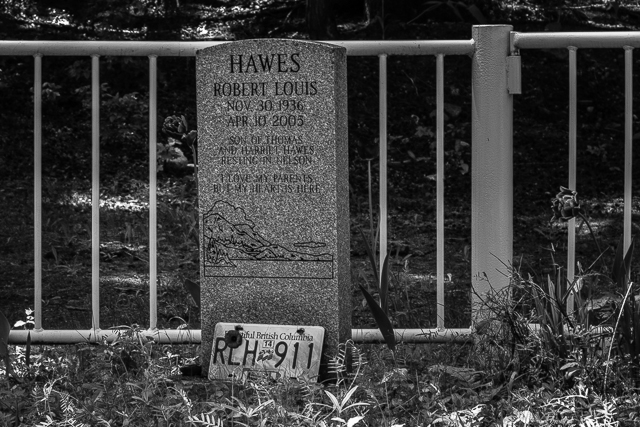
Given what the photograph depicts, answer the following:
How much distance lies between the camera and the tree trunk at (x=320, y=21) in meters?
9.12

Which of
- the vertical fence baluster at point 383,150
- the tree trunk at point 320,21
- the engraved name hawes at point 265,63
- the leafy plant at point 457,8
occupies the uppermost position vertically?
the leafy plant at point 457,8

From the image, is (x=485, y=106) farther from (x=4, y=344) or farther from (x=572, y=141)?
(x=4, y=344)

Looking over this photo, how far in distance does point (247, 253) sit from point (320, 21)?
18.0 feet

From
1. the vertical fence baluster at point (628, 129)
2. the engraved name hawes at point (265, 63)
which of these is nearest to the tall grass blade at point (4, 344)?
the engraved name hawes at point (265, 63)

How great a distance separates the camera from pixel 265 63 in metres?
3.85

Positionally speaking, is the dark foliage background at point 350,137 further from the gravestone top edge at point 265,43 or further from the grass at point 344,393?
the gravestone top edge at point 265,43

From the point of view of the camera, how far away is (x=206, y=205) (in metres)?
3.96

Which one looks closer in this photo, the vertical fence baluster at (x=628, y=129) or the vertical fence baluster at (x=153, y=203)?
the vertical fence baluster at (x=628, y=129)

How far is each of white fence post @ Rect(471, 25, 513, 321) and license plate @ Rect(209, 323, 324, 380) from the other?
819 mm

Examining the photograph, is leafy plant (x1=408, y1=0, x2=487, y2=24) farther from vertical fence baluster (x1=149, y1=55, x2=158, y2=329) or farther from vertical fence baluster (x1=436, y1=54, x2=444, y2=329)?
vertical fence baluster (x1=149, y1=55, x2=158, y2=329)

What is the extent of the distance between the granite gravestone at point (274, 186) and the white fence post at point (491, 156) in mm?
636

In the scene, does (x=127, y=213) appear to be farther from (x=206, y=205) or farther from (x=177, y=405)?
(x=177, y=405)

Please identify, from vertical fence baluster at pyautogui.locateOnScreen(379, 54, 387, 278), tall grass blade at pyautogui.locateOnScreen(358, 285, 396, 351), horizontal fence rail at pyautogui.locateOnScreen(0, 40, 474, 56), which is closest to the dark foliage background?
vertical fence baluster at pyautogui.locateOnScreen(379, 54, 387, 278)

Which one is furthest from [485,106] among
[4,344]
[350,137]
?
[350,137]
